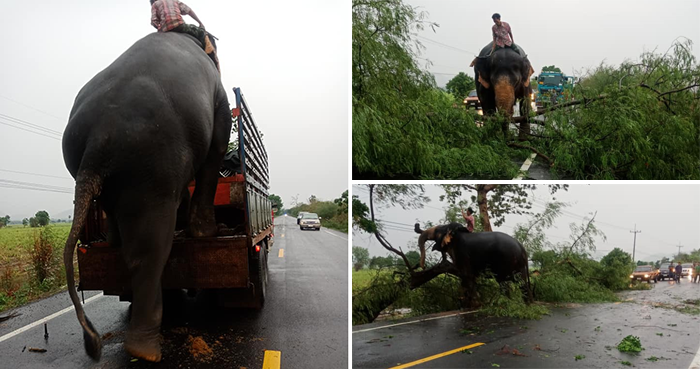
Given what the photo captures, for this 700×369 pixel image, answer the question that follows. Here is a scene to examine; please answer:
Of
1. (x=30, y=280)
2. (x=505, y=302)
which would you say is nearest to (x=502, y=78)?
(x=505, y=302)

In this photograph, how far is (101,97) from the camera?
8.93ft

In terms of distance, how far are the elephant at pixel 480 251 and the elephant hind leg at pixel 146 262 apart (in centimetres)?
181

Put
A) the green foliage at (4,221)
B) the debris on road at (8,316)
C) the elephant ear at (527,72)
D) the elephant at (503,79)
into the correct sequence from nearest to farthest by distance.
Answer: the elephant ear at (527,72) → the elephant at (503,79) → the debris on road at (8,316) → the green foliage at (4,221)

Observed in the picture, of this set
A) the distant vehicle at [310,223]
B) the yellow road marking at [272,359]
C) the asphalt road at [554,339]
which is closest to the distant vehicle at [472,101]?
the asphalt road at [554,339]

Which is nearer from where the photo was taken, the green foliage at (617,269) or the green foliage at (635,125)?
the green foliage at (635,125)

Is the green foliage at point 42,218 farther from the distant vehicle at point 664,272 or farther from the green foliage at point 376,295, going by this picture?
the distant vehicle at point 664,272

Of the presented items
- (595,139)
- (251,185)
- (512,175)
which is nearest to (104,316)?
(251,185)

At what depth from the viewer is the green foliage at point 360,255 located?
144 inches

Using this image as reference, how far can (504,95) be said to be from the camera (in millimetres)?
3996

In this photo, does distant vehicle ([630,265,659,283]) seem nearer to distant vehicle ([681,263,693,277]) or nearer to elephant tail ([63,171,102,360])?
distant vehicle ([681,263,693,277])

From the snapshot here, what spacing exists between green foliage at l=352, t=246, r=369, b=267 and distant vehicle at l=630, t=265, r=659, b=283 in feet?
6.82

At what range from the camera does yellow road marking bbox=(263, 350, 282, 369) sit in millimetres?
3473

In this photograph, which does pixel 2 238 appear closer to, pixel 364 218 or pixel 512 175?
pixel 364 218

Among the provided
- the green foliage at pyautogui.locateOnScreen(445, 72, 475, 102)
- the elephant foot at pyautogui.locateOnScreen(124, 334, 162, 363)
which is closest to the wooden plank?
the elephant foot at pyautogui.locateOnScreen(124, 334, 162, 363)
